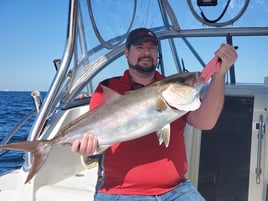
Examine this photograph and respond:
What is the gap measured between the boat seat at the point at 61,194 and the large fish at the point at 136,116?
0.64 metres

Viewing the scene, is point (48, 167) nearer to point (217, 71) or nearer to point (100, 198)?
point (100, 198)

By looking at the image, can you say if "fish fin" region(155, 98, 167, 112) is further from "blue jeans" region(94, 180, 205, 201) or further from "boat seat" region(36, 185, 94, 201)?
"boat seat" region(36, 185, 94, 201)

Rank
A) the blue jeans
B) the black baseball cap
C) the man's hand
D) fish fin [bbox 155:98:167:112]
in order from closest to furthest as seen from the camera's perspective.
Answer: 1. fish fin [bbox 155:98:167:112]
2. the man's hand
3. the blue jeans
4. the black baseball cap

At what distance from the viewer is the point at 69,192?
2.97 metres

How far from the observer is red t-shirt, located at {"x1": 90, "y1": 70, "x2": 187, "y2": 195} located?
2590 mm

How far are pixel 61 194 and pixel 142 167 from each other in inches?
29.2

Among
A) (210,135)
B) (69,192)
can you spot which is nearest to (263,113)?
(210,135)

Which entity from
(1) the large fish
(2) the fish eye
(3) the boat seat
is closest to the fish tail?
(1) the large fish

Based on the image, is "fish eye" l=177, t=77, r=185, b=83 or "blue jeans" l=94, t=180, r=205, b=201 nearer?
"fish eye" l=177, t=77, r=185, b=83

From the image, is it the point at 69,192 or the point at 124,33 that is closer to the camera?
the point at 69,192

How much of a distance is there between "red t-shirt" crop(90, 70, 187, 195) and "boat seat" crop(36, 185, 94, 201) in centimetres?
28

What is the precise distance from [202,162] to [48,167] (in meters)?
1.63

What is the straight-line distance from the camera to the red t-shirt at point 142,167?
2590 millimetres

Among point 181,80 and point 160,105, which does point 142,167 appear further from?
point 181,80
